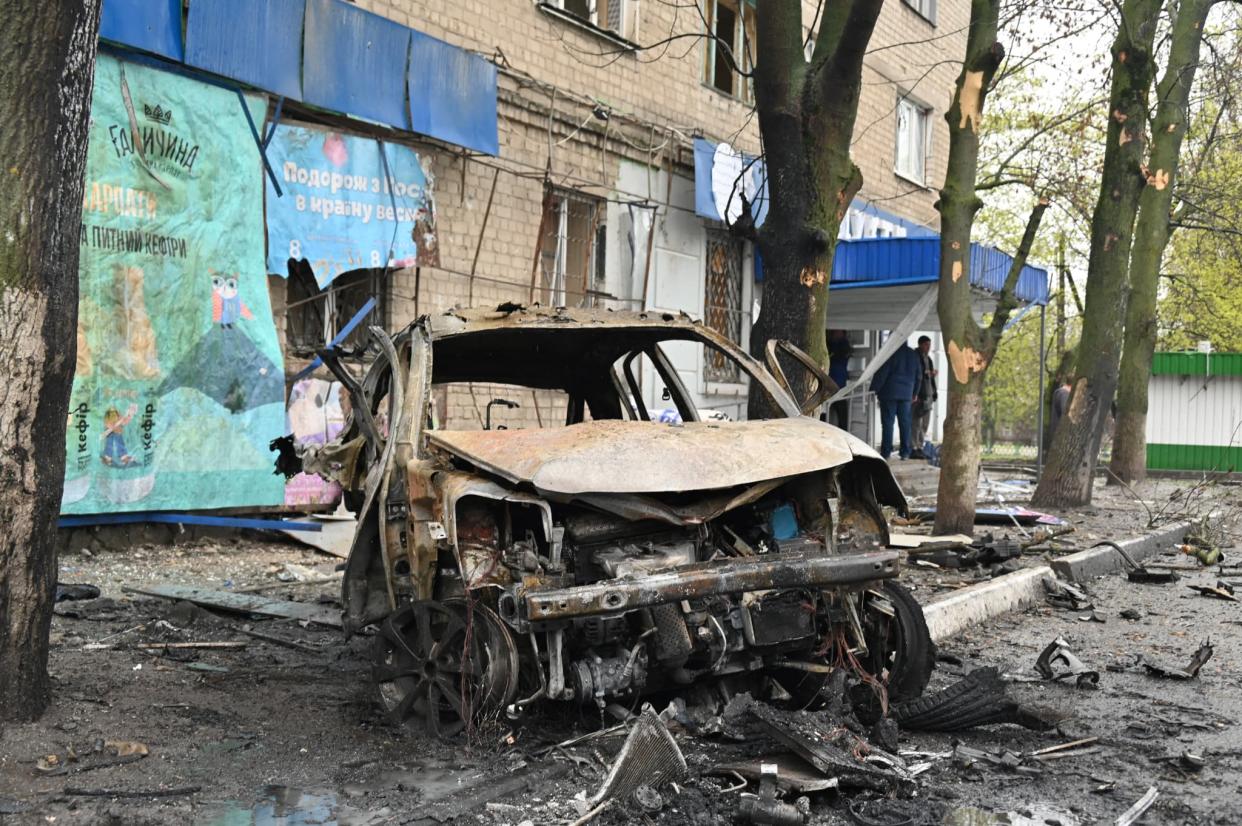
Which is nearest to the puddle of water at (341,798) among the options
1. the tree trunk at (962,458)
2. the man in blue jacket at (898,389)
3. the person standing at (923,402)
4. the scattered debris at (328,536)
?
the scattered debris at (328,536)

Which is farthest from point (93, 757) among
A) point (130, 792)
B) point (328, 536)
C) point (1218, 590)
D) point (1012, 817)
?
point (1218, 590)

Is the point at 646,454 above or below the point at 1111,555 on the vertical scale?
above

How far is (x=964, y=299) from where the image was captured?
10000 millimetres

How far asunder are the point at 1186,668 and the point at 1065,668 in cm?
66

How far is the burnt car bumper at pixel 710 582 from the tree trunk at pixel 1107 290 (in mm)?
9658

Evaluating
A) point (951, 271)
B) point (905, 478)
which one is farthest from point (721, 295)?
point (951, 271)

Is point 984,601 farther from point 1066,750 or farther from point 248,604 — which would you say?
point 248,604

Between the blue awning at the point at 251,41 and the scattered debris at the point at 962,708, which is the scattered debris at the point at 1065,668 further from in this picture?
the blue awning at the point at 251,41

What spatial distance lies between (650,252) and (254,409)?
19.6 feet

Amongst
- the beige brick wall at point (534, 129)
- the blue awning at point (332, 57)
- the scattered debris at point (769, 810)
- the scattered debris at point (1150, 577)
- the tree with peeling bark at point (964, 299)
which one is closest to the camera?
the scattered debris at point (769, 810)

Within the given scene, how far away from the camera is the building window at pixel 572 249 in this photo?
12.8 m

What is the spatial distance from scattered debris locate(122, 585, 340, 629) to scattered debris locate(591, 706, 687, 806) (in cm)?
340

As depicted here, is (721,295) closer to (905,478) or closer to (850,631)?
(905,478)

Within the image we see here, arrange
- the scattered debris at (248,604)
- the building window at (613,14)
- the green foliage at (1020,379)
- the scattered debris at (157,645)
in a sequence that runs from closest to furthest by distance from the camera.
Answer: the scattered debris at (157,645) → the scattered debris at (248,604) → the building window at (613,14) → the green foliage at (1020,379)
